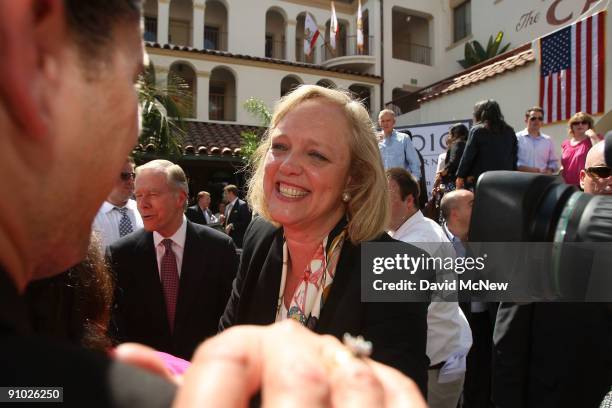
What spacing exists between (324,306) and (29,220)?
1.36 m

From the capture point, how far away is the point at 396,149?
684 centimetres

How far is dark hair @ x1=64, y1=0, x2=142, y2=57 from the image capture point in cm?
54

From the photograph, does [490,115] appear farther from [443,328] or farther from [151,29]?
[151,29]

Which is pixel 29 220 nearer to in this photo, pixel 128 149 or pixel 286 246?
pixel 128 149

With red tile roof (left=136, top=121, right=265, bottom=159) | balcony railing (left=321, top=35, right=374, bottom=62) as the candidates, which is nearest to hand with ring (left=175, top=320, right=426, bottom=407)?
red tile roof (left=136, top=121, right=265, bottom=159)

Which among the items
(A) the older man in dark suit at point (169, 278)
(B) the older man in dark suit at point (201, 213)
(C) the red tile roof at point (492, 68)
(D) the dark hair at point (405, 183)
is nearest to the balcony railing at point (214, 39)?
(C) the red tile roof at point (492, 68)

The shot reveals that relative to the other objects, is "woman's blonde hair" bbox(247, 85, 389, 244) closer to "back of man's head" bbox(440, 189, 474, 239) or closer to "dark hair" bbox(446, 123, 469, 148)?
"back of man's head" bbox(440, 189, 474, 239)

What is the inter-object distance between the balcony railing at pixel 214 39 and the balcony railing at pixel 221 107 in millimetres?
2238

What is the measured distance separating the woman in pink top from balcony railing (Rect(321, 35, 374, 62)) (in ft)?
50.1

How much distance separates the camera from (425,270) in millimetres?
1969

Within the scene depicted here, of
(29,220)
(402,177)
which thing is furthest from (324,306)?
(402,177)

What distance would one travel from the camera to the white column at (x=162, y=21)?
1895 centimetres

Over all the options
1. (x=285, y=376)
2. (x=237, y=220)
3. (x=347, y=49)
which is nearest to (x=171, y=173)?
(x=285, y=376)

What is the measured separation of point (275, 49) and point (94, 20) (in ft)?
73.9
